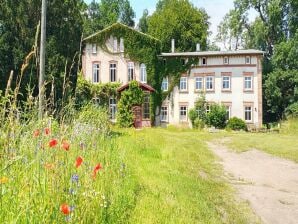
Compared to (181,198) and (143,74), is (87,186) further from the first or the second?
(143,74)

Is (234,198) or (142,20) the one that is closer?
(234,198)

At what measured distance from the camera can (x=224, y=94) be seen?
3847cm

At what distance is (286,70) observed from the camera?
44.6 meters

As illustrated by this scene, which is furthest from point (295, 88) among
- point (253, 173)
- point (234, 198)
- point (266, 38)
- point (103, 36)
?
A: point (234, 198)

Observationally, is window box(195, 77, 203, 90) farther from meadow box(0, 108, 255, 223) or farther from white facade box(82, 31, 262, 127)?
meadow box(0, 108, 255, 223)

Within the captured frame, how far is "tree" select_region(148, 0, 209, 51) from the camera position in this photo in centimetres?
5541

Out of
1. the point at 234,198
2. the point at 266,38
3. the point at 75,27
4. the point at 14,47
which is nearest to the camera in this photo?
the point at 234,198

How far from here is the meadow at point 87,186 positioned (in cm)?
331

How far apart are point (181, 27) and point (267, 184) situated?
160 feet

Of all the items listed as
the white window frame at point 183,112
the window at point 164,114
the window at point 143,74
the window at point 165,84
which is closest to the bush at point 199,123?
the white window frame at point 183,112

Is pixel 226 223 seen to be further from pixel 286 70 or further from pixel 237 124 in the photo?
pixel 286 70

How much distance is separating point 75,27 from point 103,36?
1240 centimetres

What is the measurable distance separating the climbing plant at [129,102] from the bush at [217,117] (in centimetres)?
662

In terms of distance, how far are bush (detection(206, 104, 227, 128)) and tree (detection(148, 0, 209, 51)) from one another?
19.6 meters
